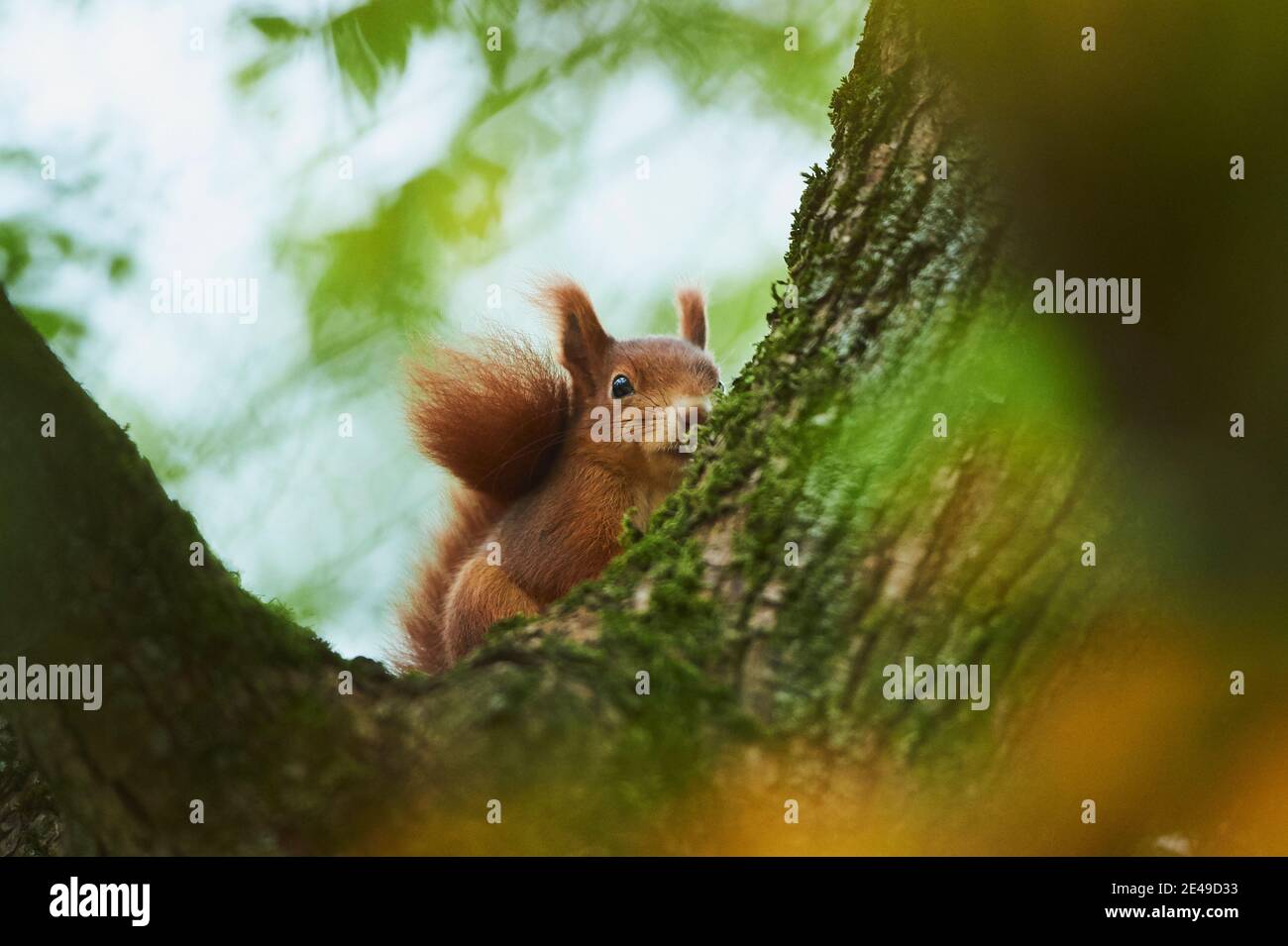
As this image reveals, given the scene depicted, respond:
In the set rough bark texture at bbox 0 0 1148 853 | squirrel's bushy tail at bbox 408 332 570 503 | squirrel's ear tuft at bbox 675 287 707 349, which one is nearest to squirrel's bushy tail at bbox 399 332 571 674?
squirrel's bushy tail at bbox 408 332 570 503

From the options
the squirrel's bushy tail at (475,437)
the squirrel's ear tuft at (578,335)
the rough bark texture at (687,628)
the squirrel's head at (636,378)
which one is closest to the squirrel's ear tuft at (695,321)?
the squirrel's head at (636,378)

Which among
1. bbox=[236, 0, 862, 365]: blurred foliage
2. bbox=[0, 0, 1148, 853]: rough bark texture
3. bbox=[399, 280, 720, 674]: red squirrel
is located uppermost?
bbox=[236, 0, 862, 365]: blurred foliage

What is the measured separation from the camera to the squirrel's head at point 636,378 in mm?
3662

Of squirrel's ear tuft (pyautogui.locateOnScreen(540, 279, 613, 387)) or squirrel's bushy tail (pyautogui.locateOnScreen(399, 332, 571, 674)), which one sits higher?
squirrel's ear tuft (pyautogui.locateOnScreen(540, 279, 613, 387))

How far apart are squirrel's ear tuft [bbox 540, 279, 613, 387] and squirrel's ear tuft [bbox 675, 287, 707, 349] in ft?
1.14

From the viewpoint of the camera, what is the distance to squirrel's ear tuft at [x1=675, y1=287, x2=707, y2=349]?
4355 mm

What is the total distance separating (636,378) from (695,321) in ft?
1.74

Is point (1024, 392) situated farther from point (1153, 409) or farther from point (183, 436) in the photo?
point (183, 436)

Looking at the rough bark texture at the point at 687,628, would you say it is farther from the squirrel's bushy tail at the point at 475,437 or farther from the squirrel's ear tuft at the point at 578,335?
the squirrel's ear tuft at the point at 578,335

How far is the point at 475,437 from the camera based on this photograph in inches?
152

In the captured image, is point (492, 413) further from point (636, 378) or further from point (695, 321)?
point (695, 321)

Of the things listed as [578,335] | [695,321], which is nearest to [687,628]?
[578,335]

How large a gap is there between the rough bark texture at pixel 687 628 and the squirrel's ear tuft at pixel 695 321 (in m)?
2.37

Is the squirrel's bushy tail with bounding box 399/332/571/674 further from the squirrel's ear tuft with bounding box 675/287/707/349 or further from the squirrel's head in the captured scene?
→ the squirrel's ear tuft with bounding box 675/287/707/349
